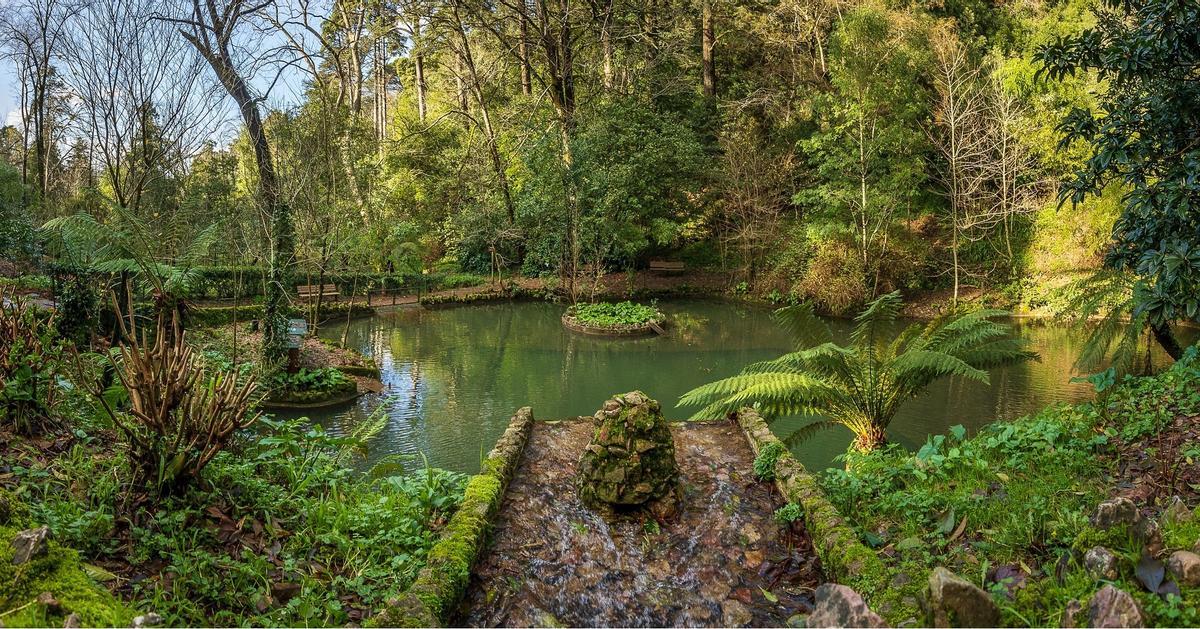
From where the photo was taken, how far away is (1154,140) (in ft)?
14.0

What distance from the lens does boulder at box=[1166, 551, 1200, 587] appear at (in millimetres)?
2225

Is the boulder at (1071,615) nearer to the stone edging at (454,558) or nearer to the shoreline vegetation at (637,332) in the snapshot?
the shoreline vegetation at (637,332)

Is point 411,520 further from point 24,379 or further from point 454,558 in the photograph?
point 24,379

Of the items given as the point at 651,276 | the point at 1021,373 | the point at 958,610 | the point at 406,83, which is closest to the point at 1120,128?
the point at 958,610

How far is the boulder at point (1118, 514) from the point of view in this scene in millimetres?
2520

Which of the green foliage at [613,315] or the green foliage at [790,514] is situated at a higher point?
the green foliage at [613,315]

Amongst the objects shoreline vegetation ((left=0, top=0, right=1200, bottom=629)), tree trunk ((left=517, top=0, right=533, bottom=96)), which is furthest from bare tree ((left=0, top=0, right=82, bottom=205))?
tree trunk ((left=517, top=0, right=533, bottom=96))

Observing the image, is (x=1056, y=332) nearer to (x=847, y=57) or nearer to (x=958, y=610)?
(x=847, y=57)

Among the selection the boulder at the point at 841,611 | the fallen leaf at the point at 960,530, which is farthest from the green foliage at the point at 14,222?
the fallen leaf at the point at 960,530

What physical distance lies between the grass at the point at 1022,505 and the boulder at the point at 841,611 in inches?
22.5

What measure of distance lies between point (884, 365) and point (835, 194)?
11.6 m

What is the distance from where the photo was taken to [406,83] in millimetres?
31312

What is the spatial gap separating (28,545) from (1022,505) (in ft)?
13.6

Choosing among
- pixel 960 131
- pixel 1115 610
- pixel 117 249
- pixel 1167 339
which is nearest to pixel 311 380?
pixel 117 249
